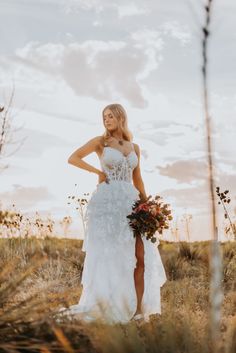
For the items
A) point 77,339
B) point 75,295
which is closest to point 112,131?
point 75,295

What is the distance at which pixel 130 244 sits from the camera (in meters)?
6.62

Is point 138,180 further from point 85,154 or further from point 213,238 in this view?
point 213,238

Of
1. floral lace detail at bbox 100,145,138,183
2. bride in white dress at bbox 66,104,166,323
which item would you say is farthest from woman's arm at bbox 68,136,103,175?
floral lace detail at bbox 100,145,138,183

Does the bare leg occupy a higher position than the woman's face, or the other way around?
the woman's face

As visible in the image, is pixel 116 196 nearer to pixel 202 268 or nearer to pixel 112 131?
pixel 112 131

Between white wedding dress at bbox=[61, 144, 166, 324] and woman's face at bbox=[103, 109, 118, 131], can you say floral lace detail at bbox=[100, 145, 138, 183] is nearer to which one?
white wedding dress at bbox=[61, 144, 166, 324]

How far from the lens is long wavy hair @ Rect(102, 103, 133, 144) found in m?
6.71

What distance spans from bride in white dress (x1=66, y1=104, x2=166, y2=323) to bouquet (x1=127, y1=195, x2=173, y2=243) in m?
0.13

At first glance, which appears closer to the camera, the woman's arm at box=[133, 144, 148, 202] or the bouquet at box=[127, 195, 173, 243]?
the bouquet at box=[127, 195, 173, 243]

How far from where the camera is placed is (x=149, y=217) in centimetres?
623

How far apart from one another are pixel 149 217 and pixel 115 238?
0.61 metres

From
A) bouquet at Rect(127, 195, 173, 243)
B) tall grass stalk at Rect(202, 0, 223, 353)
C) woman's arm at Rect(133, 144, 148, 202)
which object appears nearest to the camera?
tall grass stalk at Rect(202, 0, 223, 353)

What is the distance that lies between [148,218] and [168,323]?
358 centimetres

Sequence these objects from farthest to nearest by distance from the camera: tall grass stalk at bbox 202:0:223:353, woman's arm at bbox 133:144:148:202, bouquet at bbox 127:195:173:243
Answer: woman's arm at bbox 133:144:148:202 < bouquet at bbox 127:195:173:243 < tall grass stalk at bbox 202:0:223:353
